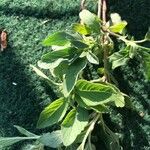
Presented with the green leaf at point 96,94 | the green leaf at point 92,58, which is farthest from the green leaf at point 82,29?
the green leaf at point 96,94

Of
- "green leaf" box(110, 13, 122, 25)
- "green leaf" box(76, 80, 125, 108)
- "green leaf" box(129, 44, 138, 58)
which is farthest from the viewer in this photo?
"green leaf" box(110, 13, 122, 25)

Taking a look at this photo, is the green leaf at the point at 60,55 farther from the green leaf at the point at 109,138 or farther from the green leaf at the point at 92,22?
the green leaf at the point at 109,138

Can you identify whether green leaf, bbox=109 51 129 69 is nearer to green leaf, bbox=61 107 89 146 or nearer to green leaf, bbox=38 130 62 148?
green leaf, bbox=61 107 89 146

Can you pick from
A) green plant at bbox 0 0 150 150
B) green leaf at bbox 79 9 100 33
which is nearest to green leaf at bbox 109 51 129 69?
green plant at bbox 0 0 150 150

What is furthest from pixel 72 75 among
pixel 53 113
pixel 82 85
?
pixel 53 113

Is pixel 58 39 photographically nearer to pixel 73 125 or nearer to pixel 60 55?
pixel 60 55

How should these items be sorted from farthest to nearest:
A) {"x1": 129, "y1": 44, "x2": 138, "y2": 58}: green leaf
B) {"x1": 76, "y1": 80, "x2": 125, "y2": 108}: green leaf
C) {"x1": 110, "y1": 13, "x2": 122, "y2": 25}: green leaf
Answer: {"x1": 110, "y1": 13, "x2": 122, "y2": 25}: green leaf
{"x1": 129, "y1": 44, "x2": 138, "y2": 58}: green leaf
{"x1": 76, "y1": 80, "x2": 125, "y2": 108}: green leaf
